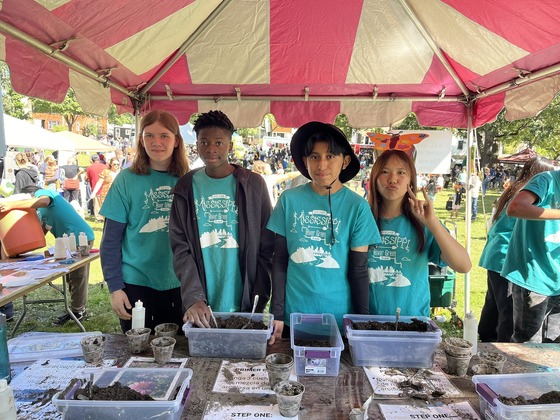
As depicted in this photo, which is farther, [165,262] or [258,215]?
[165,262]

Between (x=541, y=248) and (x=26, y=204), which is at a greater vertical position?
(x=26, y=204)

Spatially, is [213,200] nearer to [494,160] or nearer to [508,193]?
[508,193]

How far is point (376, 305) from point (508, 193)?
212 centimetres

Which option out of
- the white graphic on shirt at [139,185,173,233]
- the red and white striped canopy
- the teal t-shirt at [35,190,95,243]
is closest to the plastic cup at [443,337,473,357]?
the white graphic on shirt at [139,185,173,233]

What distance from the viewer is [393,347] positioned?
5.14 ft

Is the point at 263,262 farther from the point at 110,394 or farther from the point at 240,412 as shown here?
the point at 110,394

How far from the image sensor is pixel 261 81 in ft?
12.3

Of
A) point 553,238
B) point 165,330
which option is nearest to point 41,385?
point 165,330

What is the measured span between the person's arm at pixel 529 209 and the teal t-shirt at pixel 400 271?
35.8 inches

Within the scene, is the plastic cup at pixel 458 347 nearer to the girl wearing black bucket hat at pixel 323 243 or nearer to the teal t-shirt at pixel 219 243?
the girl wearing black bucket hat at pixel 323 243

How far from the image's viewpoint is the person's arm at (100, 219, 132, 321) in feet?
6.97

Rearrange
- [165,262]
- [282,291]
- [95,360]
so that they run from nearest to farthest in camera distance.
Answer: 1. [95,360]
2. [282,291]
3. [165,262]

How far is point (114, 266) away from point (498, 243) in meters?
2.96

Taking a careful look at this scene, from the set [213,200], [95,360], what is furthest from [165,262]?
[95,360]
